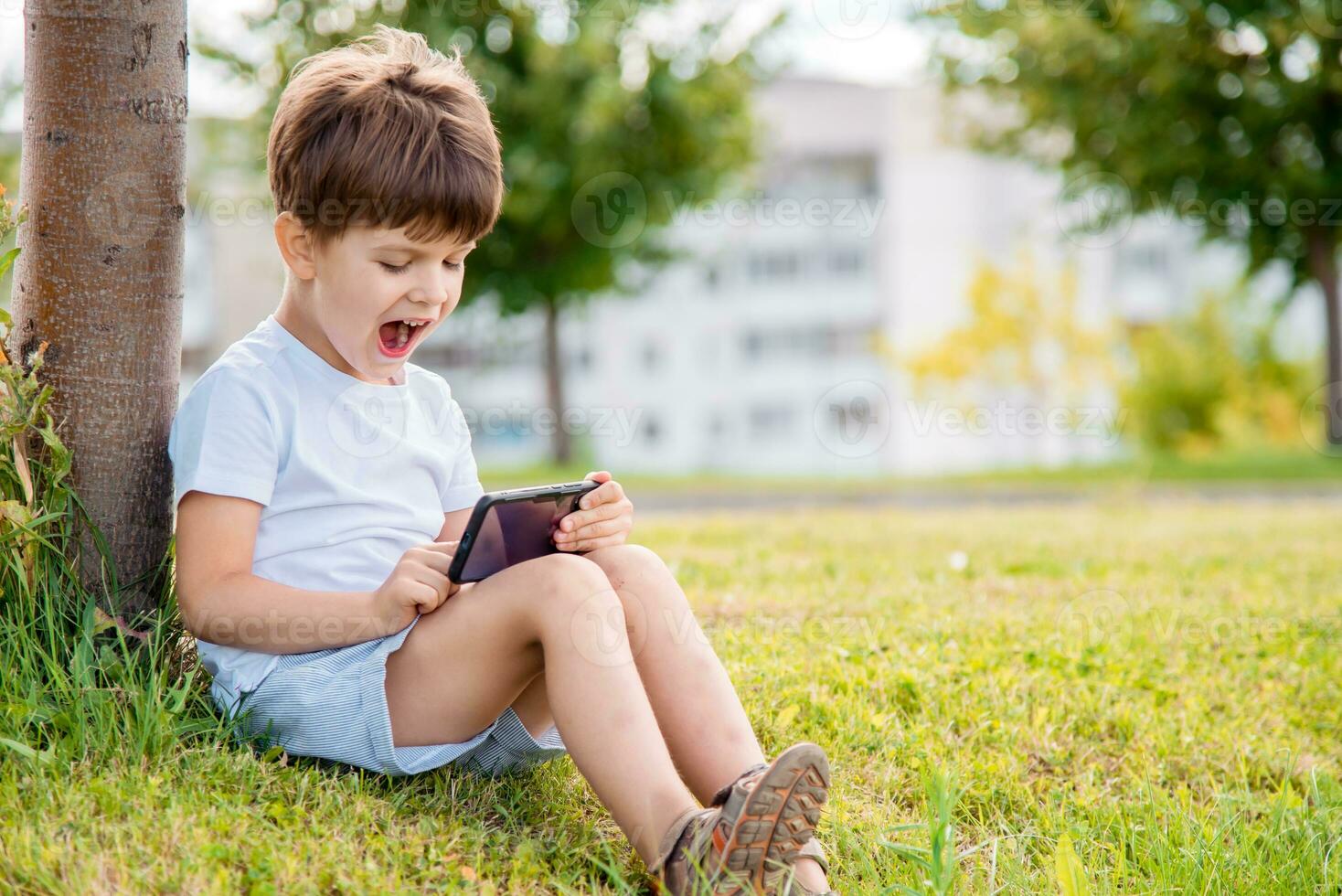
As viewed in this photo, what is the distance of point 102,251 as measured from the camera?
8.20 ft

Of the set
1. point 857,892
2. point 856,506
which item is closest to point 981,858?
point 857,892

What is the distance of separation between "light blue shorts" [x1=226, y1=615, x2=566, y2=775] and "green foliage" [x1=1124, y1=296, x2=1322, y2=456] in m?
20.9

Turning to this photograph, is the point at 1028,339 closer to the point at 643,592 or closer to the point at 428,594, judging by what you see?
the point at 643,592

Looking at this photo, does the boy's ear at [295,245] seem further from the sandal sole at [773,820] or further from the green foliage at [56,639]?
the sandal sole at [773,820]

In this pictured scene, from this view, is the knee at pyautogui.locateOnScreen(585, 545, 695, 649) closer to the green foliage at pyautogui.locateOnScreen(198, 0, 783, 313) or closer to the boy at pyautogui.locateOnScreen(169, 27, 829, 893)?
the boy at pyautogui.locateOnScreen(169, 27, 829, 893)

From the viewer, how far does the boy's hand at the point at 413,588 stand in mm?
2131

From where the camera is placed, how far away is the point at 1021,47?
44.1ft

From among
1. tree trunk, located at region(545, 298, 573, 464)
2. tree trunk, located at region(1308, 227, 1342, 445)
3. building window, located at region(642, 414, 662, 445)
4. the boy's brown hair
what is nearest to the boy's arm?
the boy's brown hair

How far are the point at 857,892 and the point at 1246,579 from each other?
11.1 feet

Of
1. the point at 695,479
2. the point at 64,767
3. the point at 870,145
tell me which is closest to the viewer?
the point at 64,767

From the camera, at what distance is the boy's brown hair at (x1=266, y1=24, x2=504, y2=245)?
222 cm

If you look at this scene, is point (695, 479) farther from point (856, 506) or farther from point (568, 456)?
point (856, 506)

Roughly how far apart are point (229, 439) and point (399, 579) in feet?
1.38

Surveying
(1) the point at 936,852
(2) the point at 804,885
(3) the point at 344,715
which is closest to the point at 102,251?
(3) the point at 344,715
